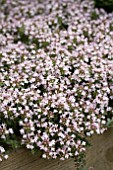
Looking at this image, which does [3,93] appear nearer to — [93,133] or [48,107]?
[48,107]

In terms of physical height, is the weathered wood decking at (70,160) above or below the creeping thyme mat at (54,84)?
below

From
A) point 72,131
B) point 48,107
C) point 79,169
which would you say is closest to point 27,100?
point 48,107

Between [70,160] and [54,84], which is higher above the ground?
[54,84]

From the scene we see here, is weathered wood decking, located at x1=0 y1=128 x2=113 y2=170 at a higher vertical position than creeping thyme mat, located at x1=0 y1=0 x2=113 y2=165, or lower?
lower
